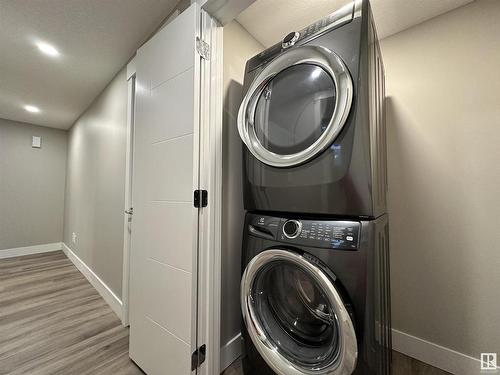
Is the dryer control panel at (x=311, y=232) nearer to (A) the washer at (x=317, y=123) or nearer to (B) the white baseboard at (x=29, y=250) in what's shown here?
(A) the washer at (x=317, y=123)

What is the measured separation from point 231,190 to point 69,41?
6.00 ft

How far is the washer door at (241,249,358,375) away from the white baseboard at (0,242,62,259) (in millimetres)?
4715

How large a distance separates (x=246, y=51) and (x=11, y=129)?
4.51 meters

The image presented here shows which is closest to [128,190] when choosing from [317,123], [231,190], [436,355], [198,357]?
[231,190]

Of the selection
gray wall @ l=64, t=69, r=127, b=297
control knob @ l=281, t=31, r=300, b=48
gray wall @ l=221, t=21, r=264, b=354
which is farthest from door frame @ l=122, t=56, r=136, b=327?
control knob @ l=281, t=31, r=300, b=48

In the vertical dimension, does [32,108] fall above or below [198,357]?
above

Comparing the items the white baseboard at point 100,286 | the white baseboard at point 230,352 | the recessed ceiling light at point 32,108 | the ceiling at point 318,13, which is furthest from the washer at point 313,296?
the recessed ceiling light at point 32,108

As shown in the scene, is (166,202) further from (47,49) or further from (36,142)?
(36,142)

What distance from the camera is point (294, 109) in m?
0.94

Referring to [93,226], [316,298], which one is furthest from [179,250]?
[93,226]

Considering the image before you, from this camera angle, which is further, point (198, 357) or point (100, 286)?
point (100, 286)

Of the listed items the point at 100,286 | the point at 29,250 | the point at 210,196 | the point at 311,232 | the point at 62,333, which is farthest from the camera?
the point at 29,250

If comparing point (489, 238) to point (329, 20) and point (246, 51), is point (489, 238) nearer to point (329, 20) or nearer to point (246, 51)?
point (329, 20)

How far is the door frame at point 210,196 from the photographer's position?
107 centimetres
